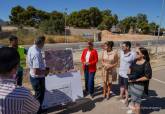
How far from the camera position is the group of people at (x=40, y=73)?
91.1 inches

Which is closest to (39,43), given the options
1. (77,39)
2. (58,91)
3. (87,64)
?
(58,91)

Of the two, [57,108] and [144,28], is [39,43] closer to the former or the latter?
[57,108]

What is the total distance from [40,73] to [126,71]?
93.0 inches

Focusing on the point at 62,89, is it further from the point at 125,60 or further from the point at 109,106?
the point at 125,60

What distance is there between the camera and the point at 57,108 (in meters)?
6.99

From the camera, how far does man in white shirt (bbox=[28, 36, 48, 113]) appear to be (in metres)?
5.98

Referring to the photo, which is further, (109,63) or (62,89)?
(109,63)

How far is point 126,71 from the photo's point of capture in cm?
731

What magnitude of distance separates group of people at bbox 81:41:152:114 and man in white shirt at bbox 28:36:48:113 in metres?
1.91

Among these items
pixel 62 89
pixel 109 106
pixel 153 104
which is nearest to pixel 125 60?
pixel 109 106

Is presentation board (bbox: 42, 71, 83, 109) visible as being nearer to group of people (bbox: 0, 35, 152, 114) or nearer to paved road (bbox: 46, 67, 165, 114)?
paved road (bbox: 46, 67, 165, 114)

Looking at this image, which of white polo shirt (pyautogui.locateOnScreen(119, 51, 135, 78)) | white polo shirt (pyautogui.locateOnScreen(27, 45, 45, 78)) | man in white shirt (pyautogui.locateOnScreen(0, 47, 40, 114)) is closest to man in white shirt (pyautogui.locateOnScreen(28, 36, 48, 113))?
white polo shirt (pyautogui.locateOnScreen(27, 45, 45, 78))

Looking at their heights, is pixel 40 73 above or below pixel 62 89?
above

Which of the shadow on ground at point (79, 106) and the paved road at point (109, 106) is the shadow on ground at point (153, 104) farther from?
the shadow on ground at point (79, 106)
